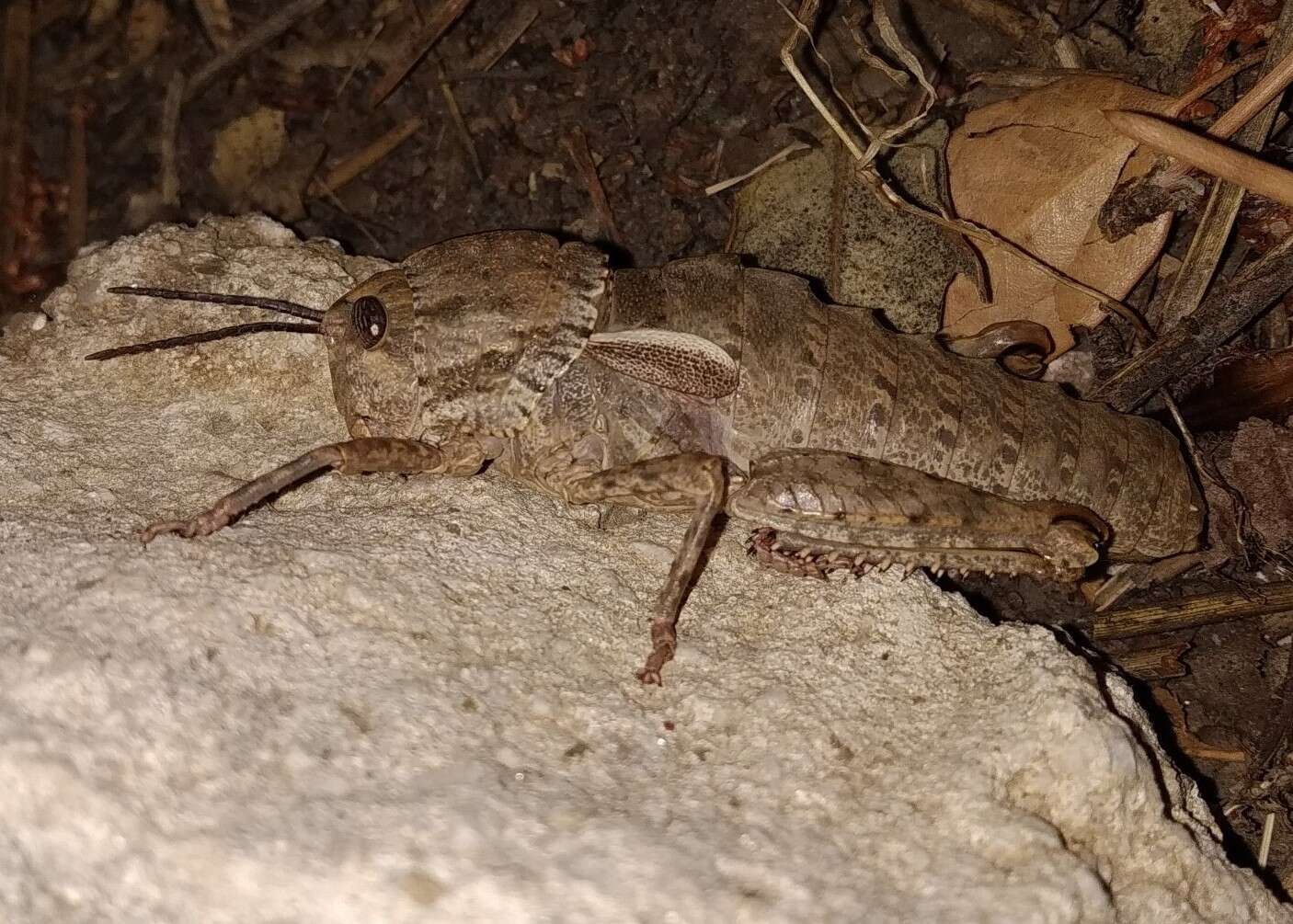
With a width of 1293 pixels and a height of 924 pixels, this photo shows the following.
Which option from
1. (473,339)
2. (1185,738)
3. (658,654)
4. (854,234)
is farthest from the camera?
(854,234)

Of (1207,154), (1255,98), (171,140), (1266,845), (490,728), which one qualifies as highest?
(1255,98)

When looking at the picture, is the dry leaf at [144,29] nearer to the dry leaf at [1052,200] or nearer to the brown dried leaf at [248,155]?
the brown dried leaf at [248,155]

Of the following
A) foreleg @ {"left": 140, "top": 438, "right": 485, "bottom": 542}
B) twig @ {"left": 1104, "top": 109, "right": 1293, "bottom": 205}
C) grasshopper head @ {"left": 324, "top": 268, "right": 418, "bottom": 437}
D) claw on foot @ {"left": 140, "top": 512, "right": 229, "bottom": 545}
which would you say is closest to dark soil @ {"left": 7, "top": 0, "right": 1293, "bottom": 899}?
twig @ {"left": 1104, "top": 109, "right": 1293, "bottom": 205}

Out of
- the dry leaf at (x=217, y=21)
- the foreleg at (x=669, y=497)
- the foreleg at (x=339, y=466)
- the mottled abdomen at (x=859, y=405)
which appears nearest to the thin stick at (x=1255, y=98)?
the mottled abdomen at (x=859, y=405)

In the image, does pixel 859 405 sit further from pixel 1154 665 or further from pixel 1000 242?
pixel 1154 665

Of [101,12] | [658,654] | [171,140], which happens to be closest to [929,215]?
[658,654]

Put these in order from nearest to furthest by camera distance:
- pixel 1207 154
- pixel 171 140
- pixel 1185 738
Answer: pixel 1207 154, pixel 1185 738, pixel 171 140
